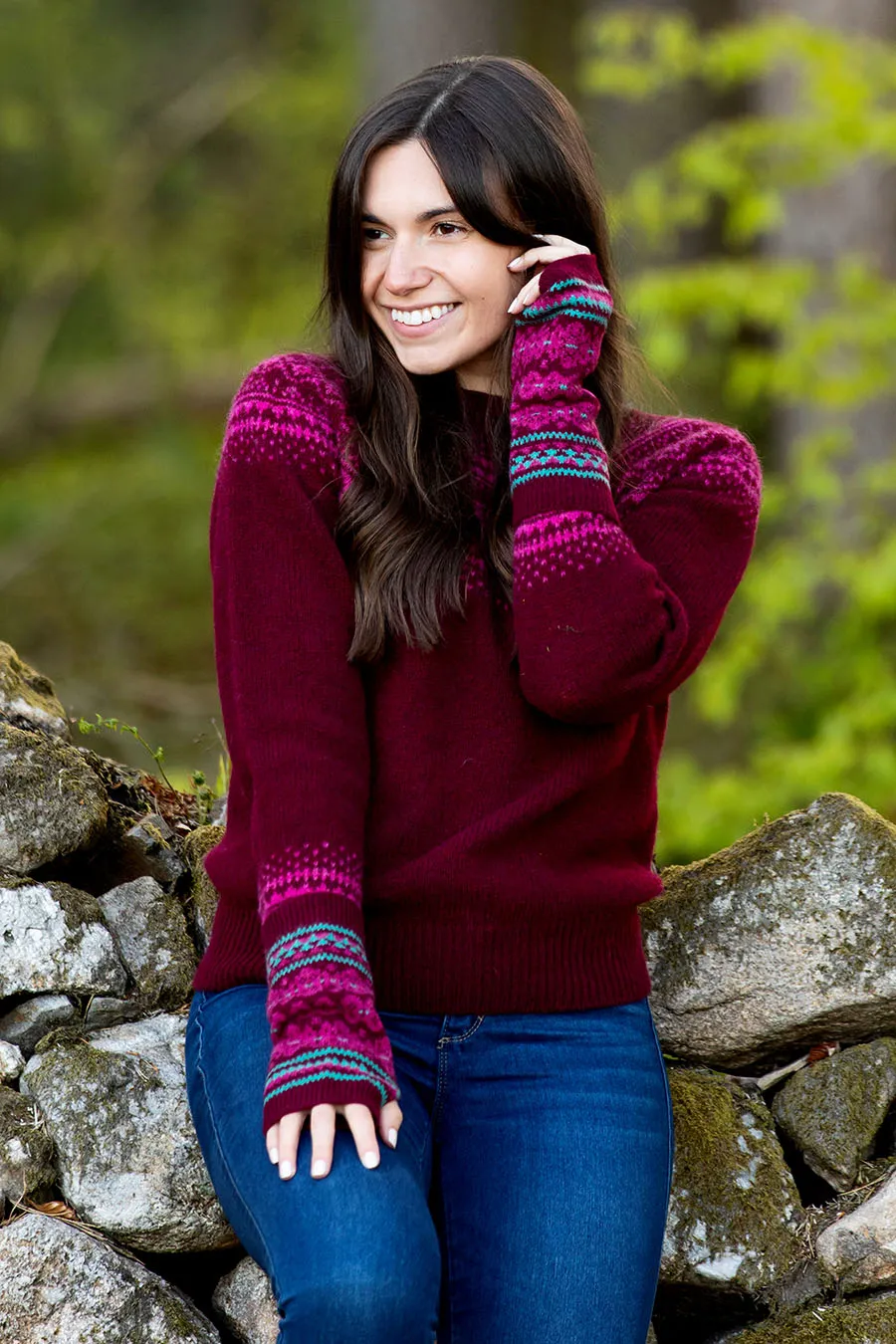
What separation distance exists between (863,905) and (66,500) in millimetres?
6935

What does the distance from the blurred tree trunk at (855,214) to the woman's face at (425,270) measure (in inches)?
157

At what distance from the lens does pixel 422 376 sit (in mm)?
2275

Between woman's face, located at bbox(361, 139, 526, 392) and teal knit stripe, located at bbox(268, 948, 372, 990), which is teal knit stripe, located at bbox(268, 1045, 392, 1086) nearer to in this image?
teal knit stripe, located at bbox(268, 948, 372, 990)

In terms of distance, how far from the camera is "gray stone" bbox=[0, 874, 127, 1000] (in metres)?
2.20

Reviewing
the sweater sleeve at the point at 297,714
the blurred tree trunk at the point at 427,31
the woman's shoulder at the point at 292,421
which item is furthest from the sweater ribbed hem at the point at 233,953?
the blurred tree trunk at the point at 427,31

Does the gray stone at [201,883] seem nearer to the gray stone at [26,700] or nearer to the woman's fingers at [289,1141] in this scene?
the gray stone at [26,700]

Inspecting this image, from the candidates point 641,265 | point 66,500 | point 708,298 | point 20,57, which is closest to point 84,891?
point 708,298

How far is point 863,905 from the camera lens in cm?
231

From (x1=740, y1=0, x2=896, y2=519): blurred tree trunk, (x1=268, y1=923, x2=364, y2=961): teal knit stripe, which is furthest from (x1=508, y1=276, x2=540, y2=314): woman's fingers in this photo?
(x1=740, y1=0, x2=896, y2=519): blurred tree trunk

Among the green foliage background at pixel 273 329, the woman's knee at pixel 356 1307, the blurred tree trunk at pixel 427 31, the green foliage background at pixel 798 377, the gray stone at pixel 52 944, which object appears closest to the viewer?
the woman's knee at pixel 356 1307

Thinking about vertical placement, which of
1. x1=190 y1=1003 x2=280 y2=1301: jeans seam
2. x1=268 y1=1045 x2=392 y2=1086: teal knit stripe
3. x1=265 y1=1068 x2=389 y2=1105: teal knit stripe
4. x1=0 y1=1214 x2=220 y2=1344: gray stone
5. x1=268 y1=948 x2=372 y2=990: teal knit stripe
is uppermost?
x1=268 y1=948 x2=372 y2=990: teal knit stripe

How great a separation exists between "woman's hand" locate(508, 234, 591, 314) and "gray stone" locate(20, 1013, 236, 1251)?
1.22 m

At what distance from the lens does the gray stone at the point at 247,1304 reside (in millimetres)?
2020

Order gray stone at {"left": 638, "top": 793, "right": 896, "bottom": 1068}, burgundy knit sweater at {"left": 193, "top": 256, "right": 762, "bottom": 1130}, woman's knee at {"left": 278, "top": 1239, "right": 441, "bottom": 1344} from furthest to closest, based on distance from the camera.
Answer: gray stone at {"left": 638, "top": 793, "right": 896, "bottom": 1068}, burgundy knit sweater at {"left": 193, "top": 256, "right": 762, "bottom": 1130}, woman's knee at {"left": 278, "top": 1239, "right": 441, "bottom": 1344}
